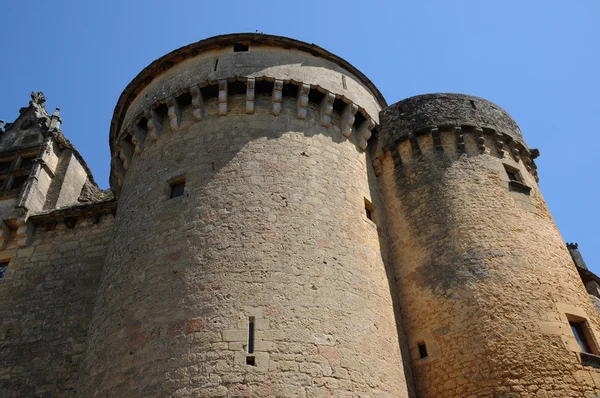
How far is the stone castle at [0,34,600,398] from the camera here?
804 cm

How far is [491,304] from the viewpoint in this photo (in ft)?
30.5

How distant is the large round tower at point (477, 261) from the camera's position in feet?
28.5

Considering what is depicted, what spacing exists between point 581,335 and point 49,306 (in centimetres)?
1101

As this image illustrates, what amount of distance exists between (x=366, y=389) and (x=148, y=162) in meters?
6.46

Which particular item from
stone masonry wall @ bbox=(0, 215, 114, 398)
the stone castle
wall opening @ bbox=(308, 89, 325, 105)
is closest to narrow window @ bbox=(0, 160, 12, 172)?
the stone castle

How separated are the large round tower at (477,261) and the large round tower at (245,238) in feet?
2.34

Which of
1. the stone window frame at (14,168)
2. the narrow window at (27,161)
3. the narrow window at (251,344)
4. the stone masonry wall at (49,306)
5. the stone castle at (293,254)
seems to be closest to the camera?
the narrow window at (251,344)

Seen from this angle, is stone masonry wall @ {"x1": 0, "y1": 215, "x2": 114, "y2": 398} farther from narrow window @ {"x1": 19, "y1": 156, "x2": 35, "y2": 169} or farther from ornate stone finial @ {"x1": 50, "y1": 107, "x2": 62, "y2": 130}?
ornate stone finial @ {"x1": 50, "y1": 107, "x2": 62, "y2": 130}

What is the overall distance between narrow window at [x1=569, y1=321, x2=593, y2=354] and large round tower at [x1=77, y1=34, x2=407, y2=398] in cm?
320

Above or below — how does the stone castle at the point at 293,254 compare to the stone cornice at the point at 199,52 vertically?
below

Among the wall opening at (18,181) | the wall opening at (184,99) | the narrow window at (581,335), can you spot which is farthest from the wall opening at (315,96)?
the wall opening at (18,181)

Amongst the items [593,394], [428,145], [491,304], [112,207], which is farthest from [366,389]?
[112,207]

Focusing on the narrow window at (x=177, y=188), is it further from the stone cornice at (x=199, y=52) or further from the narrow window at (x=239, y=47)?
the narrow window at (x=239, y=47)

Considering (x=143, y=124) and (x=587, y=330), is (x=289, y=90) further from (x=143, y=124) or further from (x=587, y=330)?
(x=587, y=330)
